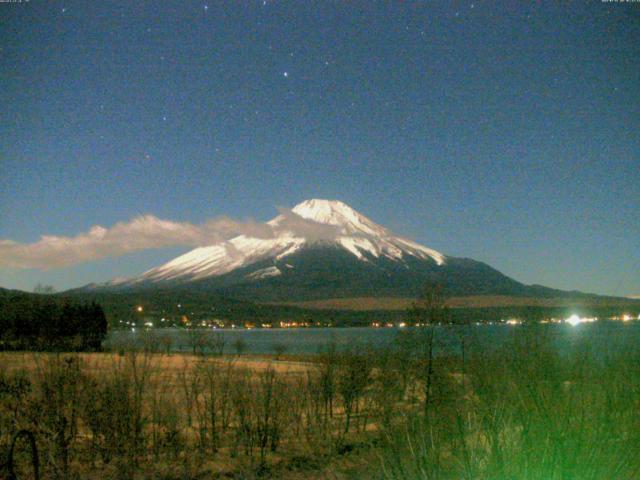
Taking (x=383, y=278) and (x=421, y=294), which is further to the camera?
(x=383, y=278)

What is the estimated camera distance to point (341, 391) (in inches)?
609

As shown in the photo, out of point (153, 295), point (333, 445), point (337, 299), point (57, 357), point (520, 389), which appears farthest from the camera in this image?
point (337, 299)

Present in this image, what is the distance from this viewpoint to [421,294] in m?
15.6

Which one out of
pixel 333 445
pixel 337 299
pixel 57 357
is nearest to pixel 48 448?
pixel 57 357

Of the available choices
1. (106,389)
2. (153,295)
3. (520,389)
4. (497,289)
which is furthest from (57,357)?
(497,289)

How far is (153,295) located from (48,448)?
460 ft

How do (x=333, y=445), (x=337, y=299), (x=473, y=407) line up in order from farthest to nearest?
(x=337, y=299) < (x=333, y=445) < (x=473, y=407)

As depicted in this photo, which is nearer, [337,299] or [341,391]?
[341,391]

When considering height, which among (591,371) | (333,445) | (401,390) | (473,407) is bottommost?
(333,445)

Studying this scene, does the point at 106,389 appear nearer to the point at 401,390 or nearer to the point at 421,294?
the point at 401,390

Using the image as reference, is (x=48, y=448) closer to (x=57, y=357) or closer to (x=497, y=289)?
(x=57, y=357)

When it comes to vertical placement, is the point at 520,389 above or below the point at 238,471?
above

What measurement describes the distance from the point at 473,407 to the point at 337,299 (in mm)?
175870

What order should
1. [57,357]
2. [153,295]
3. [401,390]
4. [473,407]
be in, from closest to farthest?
[473,407]
[57,357]
[401,390]
[153,295]
